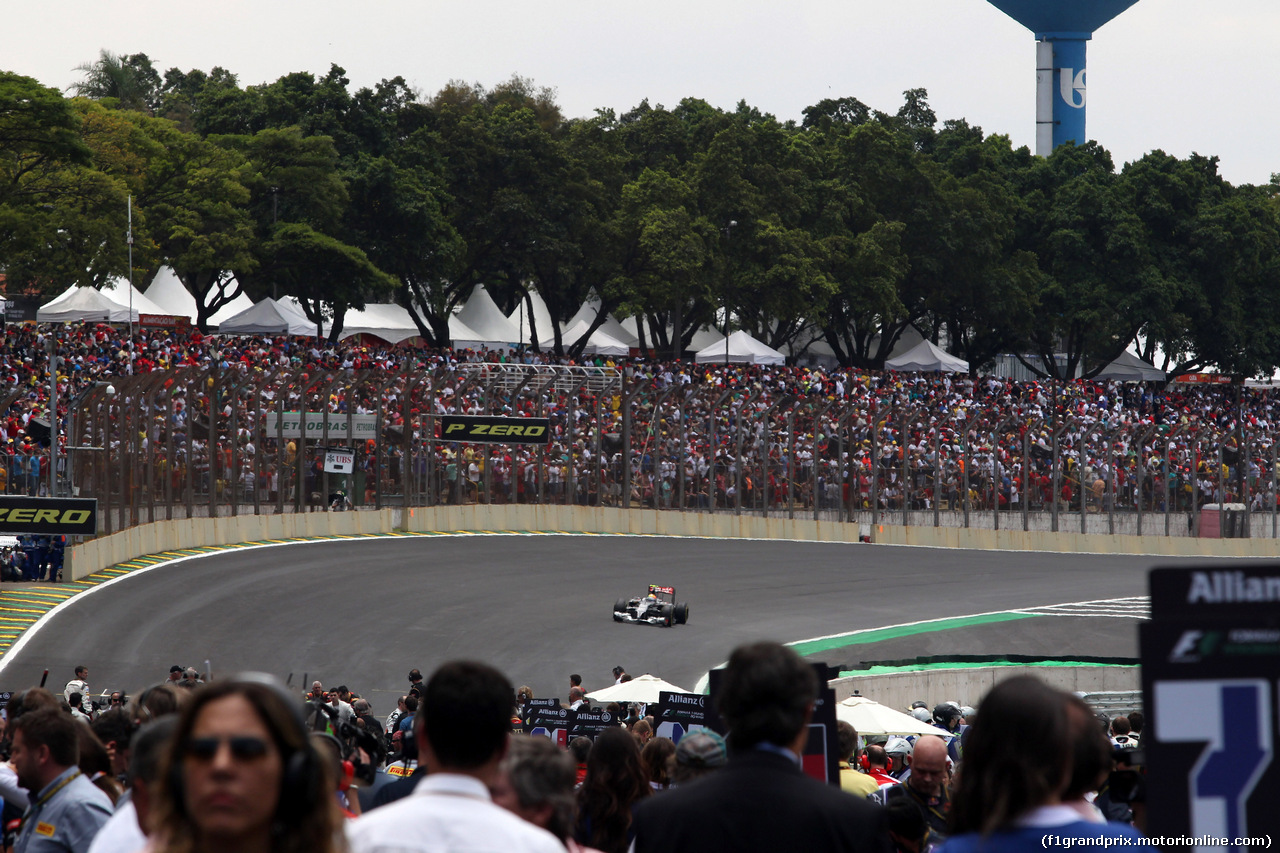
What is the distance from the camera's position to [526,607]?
28328 mm

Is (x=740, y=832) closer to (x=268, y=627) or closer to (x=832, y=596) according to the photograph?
(x=268, y=627)

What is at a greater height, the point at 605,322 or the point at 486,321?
the point at 605,322

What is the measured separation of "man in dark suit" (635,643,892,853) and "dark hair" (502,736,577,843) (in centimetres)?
33

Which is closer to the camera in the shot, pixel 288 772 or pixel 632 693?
pixel 288 772

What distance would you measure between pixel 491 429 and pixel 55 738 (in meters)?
31.0

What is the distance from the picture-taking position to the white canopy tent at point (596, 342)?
2469 inches

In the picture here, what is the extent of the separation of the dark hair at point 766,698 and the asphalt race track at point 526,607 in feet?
59.1

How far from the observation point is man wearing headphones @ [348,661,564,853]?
3307 mm

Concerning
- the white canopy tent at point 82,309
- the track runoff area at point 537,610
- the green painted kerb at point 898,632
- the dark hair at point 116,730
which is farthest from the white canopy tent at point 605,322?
the dark hair at point 116,730

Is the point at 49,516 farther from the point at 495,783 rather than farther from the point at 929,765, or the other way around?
the point at 495,783

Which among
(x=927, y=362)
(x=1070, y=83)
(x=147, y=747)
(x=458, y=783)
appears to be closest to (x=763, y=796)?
(x=458, y=783)

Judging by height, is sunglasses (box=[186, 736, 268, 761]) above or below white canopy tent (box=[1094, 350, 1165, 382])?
below

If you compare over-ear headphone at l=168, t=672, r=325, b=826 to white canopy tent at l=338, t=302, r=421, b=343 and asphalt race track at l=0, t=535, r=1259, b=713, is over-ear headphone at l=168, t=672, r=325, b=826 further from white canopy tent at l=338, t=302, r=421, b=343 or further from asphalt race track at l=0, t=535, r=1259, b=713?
white canopy tent at l=338, t=302, r=421, b=343

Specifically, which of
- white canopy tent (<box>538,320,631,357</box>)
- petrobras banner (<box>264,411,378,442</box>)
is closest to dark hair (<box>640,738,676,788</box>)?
petrobras banner (<box>264,411,378,442</box>)
